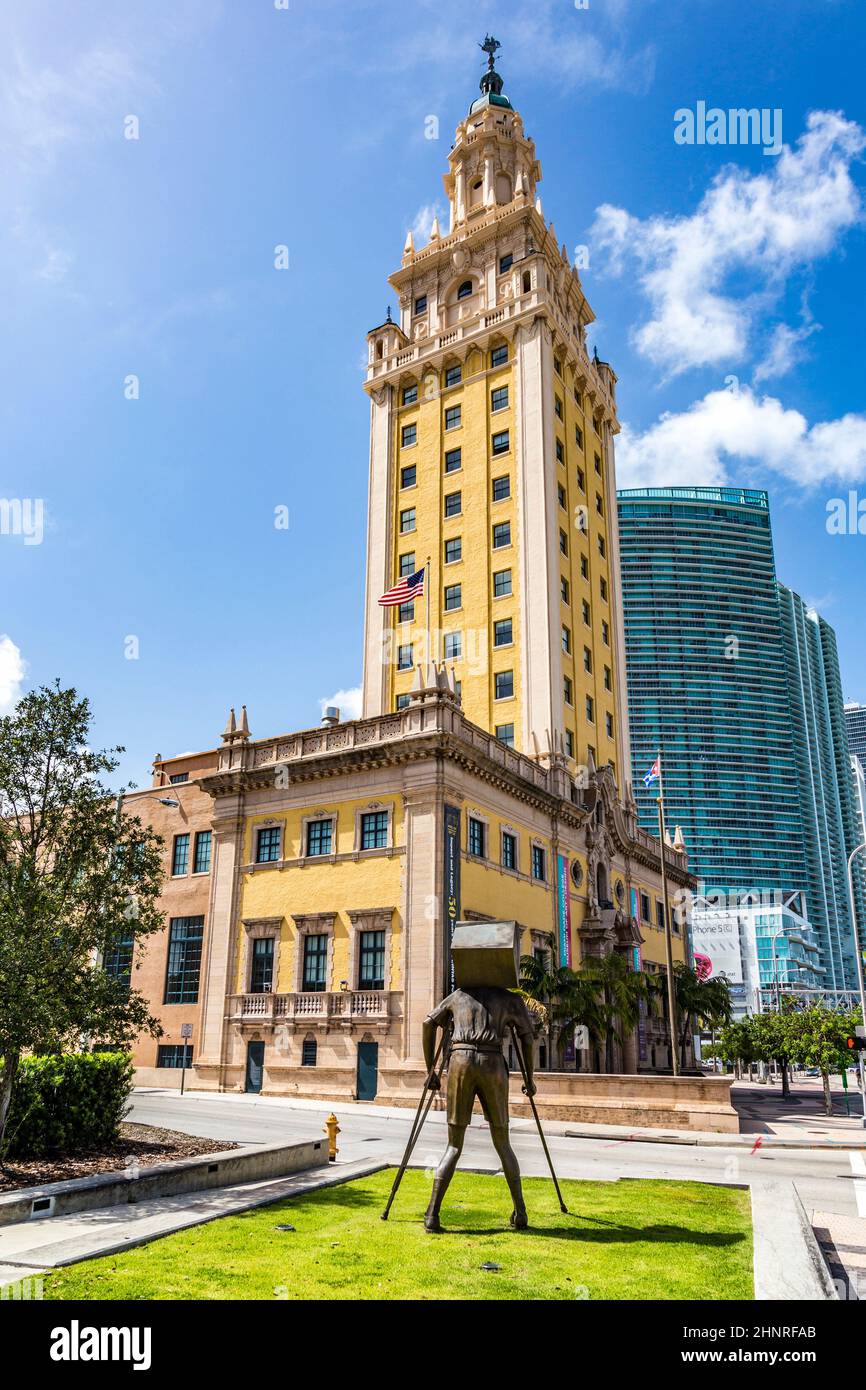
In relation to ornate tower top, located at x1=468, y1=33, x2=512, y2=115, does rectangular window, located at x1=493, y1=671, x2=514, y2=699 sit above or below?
below

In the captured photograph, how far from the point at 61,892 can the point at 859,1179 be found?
1642 cm

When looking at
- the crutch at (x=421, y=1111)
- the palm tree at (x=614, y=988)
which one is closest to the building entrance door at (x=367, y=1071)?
the palm tree at (x=614, y=988)

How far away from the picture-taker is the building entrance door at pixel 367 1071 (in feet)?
118

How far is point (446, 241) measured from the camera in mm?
62844

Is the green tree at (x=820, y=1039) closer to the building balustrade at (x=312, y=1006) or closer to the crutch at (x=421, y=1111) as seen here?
the building balustrade at (x=312, y=1006)

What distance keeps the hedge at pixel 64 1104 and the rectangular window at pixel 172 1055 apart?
26.8 metres

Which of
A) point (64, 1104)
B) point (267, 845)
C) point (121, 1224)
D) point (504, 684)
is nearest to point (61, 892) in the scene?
point (64, 1104)

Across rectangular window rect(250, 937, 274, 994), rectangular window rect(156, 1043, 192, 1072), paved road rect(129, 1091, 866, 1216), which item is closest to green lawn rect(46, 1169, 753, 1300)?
paved road rect(129, 1091, 866, 1216)

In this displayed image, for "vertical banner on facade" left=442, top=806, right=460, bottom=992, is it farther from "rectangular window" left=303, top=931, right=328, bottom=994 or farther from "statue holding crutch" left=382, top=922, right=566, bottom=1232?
"statue holding crutch" left=382, top=922, right=566, bottom=1232

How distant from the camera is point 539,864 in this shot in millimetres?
45594

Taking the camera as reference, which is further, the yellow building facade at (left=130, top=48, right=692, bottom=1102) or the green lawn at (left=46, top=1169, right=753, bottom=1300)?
the yellow building facade at (left=130, top=48, right=692, bottom=1102)

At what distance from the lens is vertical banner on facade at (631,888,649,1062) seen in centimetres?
5434

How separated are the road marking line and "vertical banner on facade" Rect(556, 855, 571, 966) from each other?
21669mm
